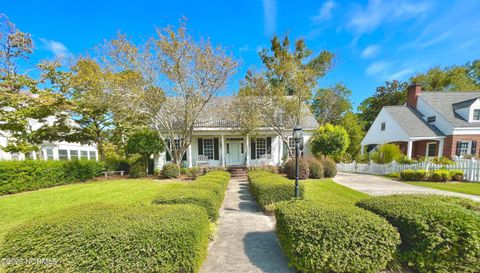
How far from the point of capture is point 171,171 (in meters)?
11.9

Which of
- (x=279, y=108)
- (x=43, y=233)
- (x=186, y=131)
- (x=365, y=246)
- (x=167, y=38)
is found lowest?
(x=365, y=246)

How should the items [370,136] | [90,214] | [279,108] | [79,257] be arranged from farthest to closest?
1. [370,136]
2. [279,108]
3. [90,214]
4. [79,257]

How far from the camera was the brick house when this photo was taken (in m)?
14.2

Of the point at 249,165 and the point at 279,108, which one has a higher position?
the point at 279,108

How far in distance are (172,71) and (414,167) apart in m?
15.6

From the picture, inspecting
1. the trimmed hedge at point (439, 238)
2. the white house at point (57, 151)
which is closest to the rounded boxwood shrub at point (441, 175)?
the trimmed hedge at point (439, 238)

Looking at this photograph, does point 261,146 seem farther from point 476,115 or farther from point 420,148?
point 476,115

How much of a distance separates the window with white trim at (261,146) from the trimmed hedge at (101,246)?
12316 millimetres

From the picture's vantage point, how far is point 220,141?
14164 millimetres

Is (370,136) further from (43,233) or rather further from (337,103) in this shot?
(43,233)

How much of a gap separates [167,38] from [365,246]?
11.3 meters

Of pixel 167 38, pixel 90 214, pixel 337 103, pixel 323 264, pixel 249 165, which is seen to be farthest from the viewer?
pixel 337 103

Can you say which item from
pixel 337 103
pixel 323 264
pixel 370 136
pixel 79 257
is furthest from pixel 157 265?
pixel 337 103

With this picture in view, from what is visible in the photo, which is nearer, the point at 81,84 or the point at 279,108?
the point at 81,84
